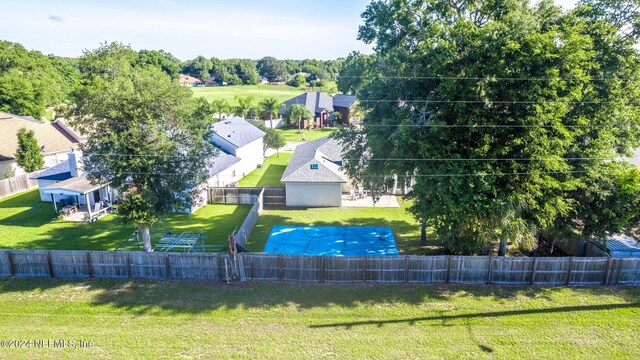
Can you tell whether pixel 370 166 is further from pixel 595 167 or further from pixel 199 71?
pixel 199 71

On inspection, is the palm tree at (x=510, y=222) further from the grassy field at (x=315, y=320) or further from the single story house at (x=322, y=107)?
the single story house at (x=322, y=107)

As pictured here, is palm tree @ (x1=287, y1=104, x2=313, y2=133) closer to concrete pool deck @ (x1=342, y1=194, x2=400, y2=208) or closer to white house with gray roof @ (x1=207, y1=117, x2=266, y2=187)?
white house with gray roof @ (x1=207, y1=117, x2=266, y2=187)

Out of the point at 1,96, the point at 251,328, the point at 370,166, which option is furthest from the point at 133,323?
the point at 1,96

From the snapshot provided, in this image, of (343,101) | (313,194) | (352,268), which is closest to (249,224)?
(313,194)

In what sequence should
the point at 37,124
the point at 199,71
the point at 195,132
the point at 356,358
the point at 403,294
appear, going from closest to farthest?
the point at 356,358, the point at 403,294, the point at 195,132, the point at 37,124, the point at 199,71

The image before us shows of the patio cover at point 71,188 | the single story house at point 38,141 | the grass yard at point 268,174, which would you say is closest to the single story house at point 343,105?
the grass yard at point 268,174

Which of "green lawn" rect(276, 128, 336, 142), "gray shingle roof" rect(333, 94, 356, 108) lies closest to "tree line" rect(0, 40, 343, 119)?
"gray shingle roof" rect(333, 94, 356, 108)
